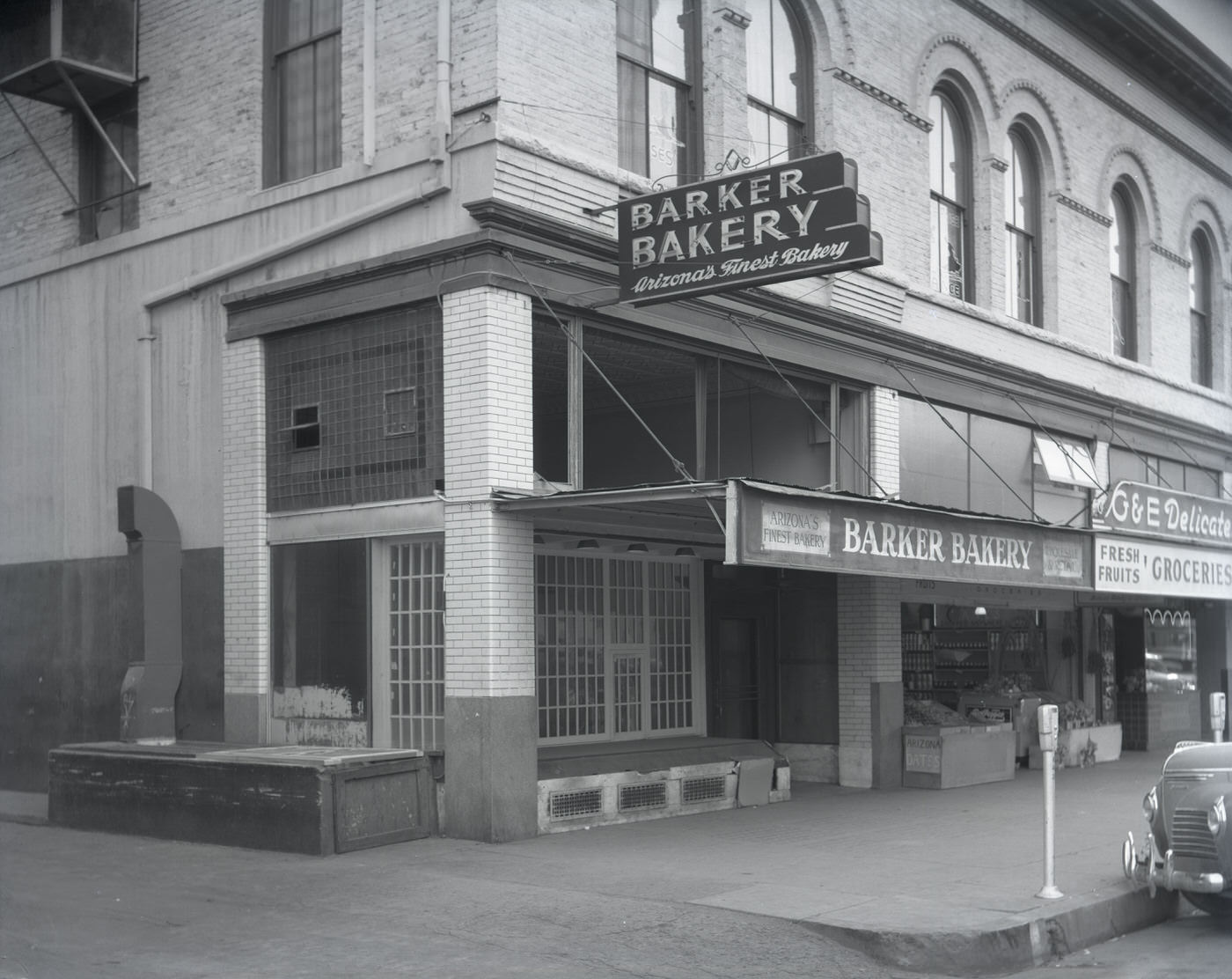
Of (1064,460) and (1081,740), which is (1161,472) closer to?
(1064,460)

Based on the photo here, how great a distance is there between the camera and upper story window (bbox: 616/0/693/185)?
15117 millimetres

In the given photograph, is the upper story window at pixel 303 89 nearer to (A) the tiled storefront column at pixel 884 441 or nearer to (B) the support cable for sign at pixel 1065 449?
(A) the tiled storefront column at pixel 884 441

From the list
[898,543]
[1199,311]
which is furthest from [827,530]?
[1199,311]

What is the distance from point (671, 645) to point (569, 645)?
72.3 inches

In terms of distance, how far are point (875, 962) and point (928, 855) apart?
3553mm

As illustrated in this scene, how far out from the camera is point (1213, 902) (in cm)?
1009

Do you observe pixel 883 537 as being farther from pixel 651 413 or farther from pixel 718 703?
pixel 718 703

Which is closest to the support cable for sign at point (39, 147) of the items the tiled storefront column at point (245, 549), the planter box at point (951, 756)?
the tiled storefront column at point (245, 549)

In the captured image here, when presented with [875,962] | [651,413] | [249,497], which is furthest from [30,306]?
[875,962]

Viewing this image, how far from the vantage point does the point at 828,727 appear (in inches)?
719

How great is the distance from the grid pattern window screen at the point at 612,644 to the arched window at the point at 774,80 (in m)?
5.05

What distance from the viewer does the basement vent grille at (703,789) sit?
49.7ft

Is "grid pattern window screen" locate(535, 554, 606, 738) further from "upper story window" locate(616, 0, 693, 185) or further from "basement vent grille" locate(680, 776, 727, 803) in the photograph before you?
"upper story window" locate(616, 0, 693, 185)

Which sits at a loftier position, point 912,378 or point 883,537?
point 912,378
